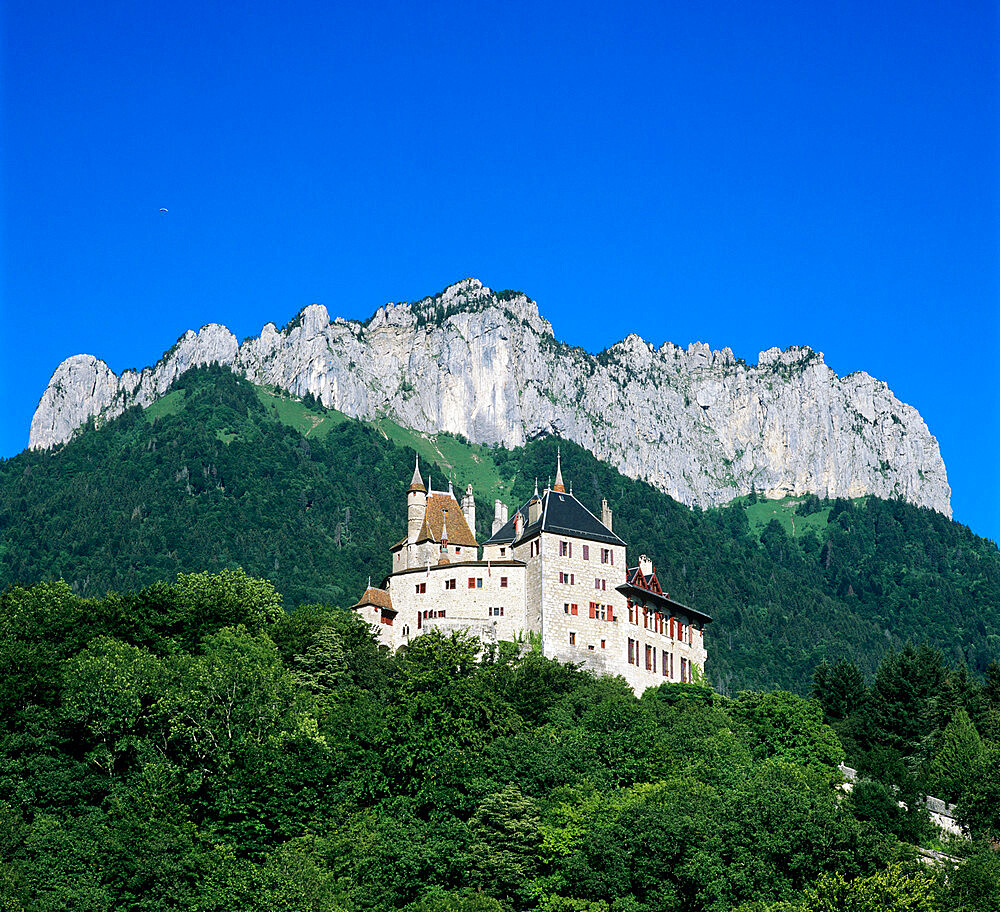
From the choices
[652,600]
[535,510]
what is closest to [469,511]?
[535,510]

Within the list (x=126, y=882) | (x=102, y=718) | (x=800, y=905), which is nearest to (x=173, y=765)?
(x=102, y=718)

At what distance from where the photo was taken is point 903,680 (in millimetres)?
96750

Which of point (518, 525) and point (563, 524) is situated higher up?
point (518, 525)

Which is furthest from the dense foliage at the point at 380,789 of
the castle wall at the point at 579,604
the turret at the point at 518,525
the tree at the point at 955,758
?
the turret at the point at 518,525

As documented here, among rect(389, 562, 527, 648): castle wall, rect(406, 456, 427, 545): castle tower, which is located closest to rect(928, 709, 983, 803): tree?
rect(389, 562, 527, 648): castle wall

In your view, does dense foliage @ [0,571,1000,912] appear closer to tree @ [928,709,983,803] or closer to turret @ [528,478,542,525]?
tree @ [928,709,983,803]

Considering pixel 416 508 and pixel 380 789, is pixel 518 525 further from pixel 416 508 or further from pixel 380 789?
pixel 380 789

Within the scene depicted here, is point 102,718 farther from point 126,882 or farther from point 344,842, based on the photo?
point 344,842

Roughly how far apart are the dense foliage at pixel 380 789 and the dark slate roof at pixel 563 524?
16.5 m

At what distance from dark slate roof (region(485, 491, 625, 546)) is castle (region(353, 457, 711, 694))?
4.1 inches

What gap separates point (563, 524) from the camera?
102m

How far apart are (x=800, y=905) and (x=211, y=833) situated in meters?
29.0

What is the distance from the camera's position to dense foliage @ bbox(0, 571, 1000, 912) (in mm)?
58250

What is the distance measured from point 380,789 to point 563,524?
121ft
